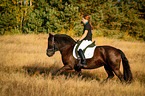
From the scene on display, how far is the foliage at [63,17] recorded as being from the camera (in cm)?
2480

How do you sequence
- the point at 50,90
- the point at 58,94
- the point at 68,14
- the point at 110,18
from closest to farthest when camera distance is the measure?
the point at 58,94 < the point at 50,90 < the point at 68,14 < the point at 110,18

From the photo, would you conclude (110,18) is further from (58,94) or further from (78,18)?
(58,94)

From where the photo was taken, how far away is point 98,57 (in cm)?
539

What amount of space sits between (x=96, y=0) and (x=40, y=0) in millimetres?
11666

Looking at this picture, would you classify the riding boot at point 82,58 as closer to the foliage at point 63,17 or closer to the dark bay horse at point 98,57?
the dark bay horse at point 98,57

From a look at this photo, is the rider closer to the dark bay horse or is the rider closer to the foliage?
the dark bay horse

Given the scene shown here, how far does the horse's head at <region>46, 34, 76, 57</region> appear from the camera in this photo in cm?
563

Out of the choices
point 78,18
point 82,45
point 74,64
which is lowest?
point 74,64

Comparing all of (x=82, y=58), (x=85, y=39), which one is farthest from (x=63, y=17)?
(x=82, y=58)

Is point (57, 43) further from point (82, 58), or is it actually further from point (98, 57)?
point (98, 57)

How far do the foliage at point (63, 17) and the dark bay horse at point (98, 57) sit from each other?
1683 cm

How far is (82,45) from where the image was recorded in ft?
17.9

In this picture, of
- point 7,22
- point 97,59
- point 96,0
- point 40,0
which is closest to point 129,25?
point 96,0

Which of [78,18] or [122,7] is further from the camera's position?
[122,7]
